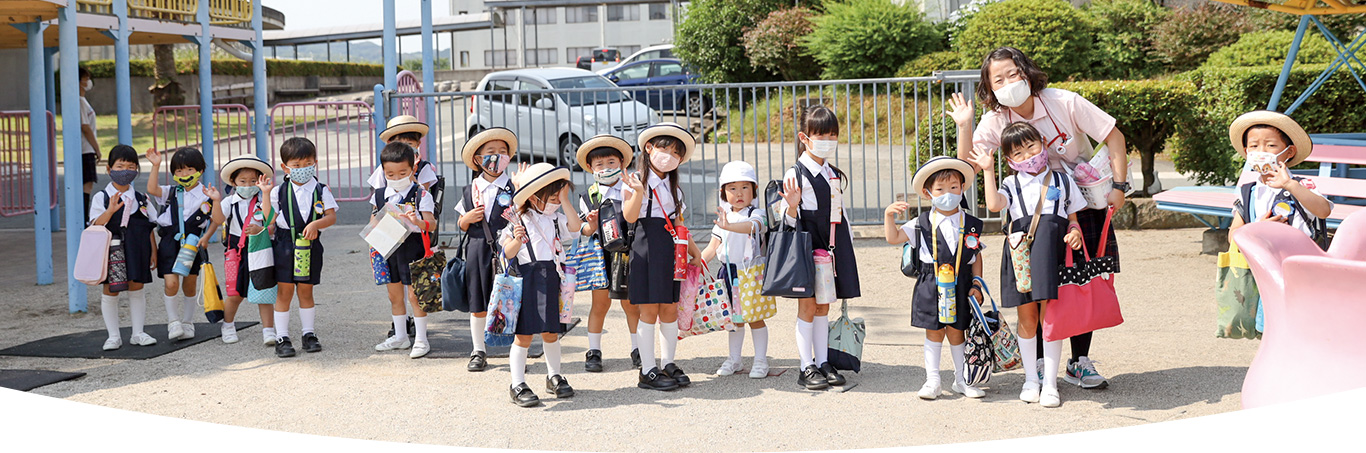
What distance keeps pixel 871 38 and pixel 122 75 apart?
14.2m

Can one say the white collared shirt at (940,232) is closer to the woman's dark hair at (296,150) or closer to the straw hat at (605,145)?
the straw hat at (605,145)

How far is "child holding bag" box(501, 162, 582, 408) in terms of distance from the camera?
512cm

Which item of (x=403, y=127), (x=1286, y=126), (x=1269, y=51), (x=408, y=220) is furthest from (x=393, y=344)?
(x=1269, y=51)

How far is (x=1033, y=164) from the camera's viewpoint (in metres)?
4.96

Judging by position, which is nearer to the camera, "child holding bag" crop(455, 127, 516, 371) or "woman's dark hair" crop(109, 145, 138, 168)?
"child holding bag" crop(455, 127, 516, 371)

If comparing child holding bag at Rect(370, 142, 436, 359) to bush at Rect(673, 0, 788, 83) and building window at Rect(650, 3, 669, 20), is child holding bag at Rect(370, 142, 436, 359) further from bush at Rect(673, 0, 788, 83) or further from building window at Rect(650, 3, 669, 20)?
building window at Rect(650, 3, 669, 20)

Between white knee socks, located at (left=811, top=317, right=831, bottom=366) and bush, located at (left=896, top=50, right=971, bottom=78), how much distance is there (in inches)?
564

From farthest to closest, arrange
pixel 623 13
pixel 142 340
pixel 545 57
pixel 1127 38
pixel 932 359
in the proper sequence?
pixel 545 57
pixel 623 13
pixel 1127 38
pixel 142 340
pixel 932 359

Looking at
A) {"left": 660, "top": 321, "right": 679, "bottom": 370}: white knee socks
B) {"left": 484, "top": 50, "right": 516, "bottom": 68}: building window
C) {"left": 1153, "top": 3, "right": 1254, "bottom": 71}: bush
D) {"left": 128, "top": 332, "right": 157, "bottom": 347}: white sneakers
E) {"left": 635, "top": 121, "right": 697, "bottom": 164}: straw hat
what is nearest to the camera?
{"left": 635, "top": 121, "right": 697, "bottom": 164}: straw hat

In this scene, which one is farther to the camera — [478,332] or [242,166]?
[242,166]

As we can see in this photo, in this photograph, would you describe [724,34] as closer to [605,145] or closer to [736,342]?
[736,342]

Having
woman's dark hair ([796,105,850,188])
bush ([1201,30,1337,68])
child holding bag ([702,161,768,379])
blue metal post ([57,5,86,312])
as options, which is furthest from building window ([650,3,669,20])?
woman's dark hair ([796,105,850,188])

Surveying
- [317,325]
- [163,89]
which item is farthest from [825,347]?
[163,89]

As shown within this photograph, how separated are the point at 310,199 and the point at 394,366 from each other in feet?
3.50
